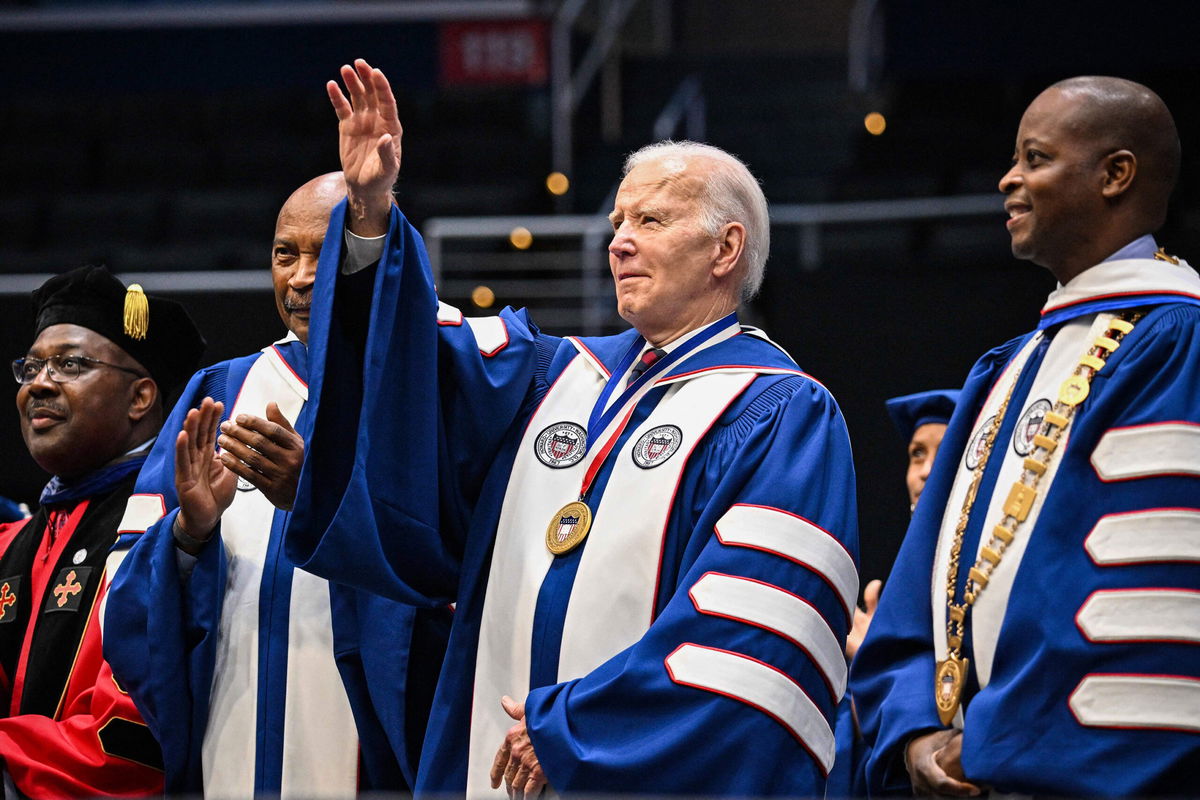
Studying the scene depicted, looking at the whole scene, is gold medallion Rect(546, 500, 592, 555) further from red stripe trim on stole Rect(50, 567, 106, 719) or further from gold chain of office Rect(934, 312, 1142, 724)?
red stripe trim on stole Rect(50, 567, 106, 719)

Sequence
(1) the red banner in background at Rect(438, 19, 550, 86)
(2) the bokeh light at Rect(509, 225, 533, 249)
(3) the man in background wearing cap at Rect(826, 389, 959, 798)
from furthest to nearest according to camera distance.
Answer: (1) the red banner in background at Rect(438, 19, 550, 86)
(2) the bokeh light at Rect(509, 225, 533, 249)
(3) the man in background wearing cap at Rect(826, 389, 959, 798)

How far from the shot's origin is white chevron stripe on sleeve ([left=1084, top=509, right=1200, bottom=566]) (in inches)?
95.6

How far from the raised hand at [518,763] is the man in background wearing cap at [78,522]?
871mm

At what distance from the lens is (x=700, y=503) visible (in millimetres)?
2887

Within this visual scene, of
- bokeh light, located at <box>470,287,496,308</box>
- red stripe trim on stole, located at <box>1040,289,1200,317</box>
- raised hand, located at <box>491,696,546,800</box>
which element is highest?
red stripe trim on stole, located at <box>1040,289,1200,317</box>

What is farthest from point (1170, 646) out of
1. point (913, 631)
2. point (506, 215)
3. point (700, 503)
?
point (506, 215)

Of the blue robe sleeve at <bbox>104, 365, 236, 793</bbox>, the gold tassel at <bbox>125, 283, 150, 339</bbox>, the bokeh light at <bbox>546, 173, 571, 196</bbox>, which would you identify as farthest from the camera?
the bokeh light at <bbox>546, 173, 571, 196</bbox>

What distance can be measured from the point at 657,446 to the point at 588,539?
0.73 feet

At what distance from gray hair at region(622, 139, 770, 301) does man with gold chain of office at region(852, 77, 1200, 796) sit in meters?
0.52

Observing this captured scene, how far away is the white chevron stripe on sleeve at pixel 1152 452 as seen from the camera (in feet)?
8.07

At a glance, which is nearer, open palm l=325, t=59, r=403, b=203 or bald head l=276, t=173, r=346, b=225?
open palm l=325, t=59, r=403, b=203

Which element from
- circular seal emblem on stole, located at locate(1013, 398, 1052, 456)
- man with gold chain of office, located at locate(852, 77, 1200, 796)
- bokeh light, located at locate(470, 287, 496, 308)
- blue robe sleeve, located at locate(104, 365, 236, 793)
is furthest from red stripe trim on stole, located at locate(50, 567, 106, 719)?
bokeh light, located at locate(470, 287, 496, 308)

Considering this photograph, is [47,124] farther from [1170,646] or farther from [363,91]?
[1170,646]

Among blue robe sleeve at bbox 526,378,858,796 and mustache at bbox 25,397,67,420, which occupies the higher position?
mustache at bbox 25,397,67,420
